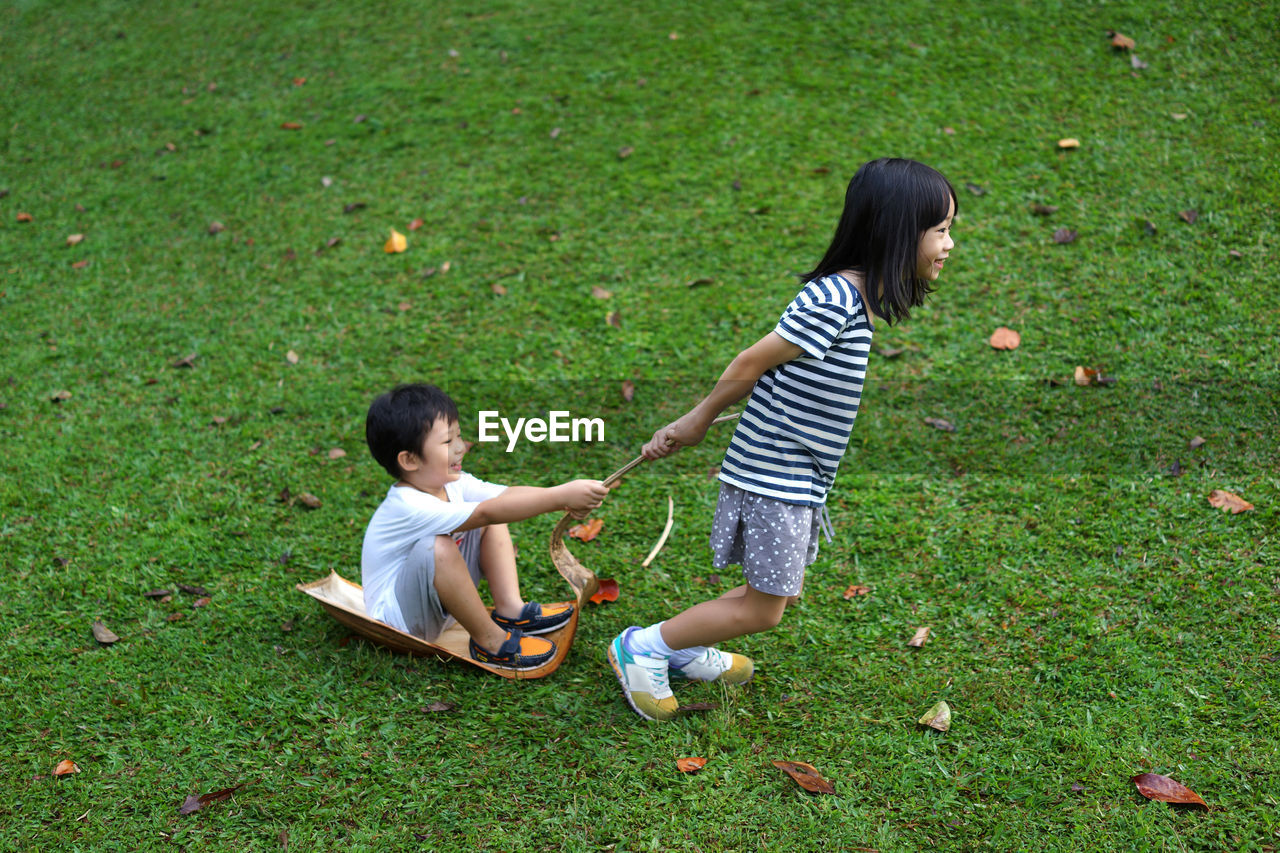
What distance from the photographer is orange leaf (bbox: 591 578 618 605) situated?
3.42 m

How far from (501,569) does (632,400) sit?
4.77 feet

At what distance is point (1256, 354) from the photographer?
423cm

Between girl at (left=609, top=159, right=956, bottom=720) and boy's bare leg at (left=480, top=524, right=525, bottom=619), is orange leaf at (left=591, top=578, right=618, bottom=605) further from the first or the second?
girl at (left=609, top=159, right=956, bottom=720)

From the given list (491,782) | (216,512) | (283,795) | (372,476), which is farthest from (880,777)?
(216,512)

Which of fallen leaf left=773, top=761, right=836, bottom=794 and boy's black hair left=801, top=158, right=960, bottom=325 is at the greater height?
boy's black hair left=801, top=158, right=960, bottom=325

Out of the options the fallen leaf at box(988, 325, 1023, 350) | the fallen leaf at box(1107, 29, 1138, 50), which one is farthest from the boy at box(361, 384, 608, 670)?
the fallen leaf at box(1107, 29, 1138, 50)

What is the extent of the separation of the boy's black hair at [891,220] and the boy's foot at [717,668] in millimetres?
1198

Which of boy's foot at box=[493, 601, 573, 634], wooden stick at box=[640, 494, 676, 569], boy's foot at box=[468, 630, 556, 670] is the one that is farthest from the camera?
wooden stick at box=[640, 494, 676, 569]

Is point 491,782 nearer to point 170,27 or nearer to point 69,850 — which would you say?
Result: point 69,850

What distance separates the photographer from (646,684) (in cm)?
287

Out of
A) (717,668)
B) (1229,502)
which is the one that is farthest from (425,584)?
(1229,502)

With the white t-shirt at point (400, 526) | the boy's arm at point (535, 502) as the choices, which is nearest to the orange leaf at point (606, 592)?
the white t-shirt at point (400, 526)

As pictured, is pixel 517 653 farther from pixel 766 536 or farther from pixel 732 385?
pixel 732 385

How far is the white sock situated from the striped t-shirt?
22.5 inches
